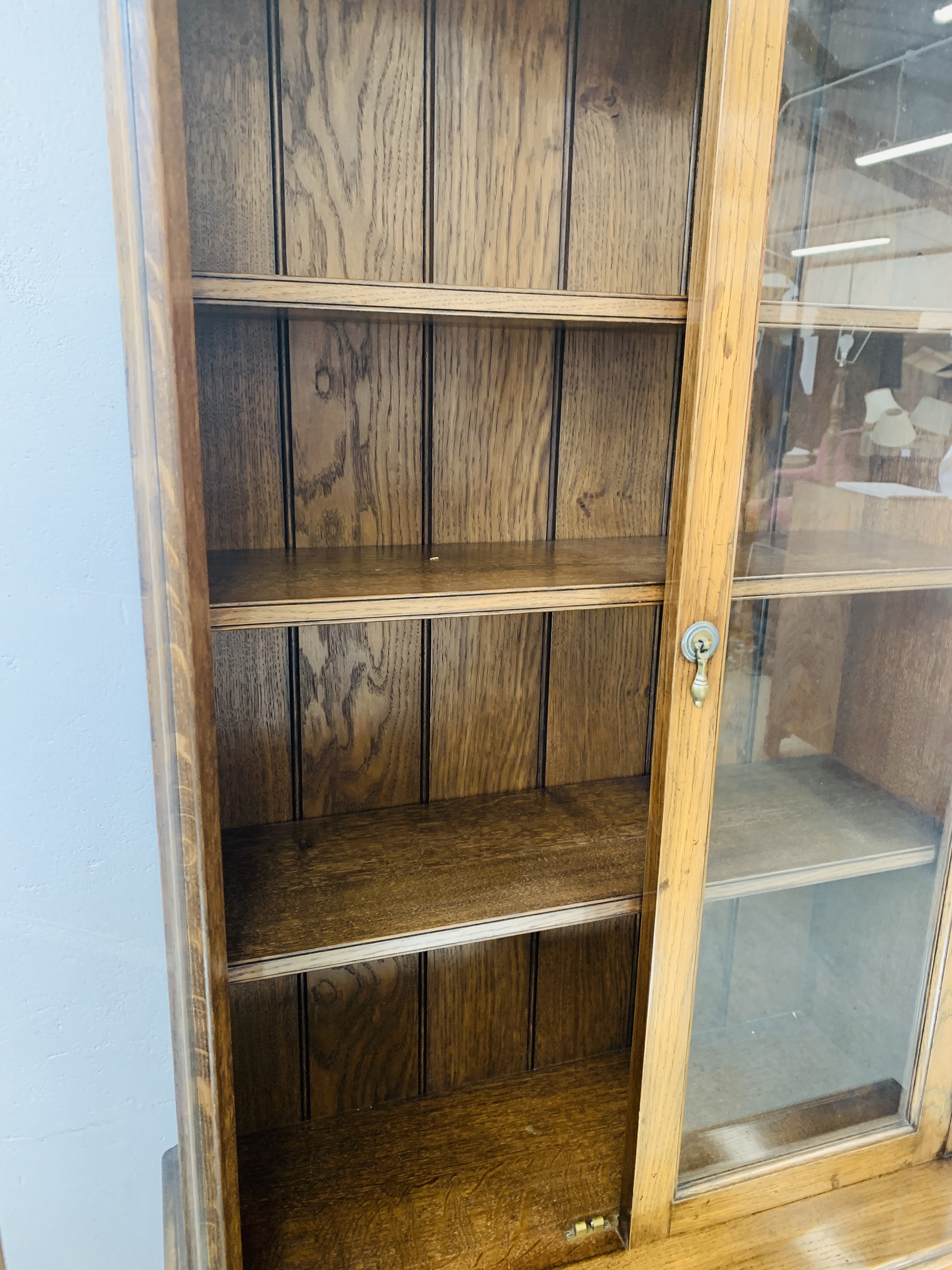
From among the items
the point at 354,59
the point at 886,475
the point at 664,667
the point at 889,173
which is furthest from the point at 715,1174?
the point at 354,59

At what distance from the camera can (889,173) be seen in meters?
1.06

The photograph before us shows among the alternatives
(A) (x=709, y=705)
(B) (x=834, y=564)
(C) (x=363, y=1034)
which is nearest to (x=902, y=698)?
(B) (x=834, y=564)

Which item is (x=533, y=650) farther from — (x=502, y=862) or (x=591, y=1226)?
(x=591, y=1226)

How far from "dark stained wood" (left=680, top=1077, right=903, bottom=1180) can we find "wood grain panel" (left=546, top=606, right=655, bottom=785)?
1.70ft

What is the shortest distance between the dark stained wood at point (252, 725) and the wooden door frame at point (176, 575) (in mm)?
261

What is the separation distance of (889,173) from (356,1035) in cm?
136

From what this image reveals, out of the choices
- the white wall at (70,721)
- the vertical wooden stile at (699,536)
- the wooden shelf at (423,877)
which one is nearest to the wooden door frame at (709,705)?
the vertical wooden stile at (699,536)

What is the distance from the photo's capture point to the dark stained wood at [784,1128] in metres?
1.18

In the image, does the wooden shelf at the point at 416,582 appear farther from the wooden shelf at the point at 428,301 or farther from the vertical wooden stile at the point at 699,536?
the wooden shelf at the point at 428,301

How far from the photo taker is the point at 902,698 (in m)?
1.23

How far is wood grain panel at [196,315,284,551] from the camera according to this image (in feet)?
3.68

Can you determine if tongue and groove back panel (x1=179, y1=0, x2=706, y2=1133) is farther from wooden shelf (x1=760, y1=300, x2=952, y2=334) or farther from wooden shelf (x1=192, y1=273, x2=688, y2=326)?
wooden shelf (x1=760, y1=300, x2=952, y2=334)

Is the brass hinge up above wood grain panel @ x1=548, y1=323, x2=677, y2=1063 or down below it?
below

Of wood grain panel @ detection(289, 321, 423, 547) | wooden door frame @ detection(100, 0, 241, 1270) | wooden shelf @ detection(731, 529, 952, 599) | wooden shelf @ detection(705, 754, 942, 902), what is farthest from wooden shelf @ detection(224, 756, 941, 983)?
wood grain panel @ detection(289, 321, 423, 547)
